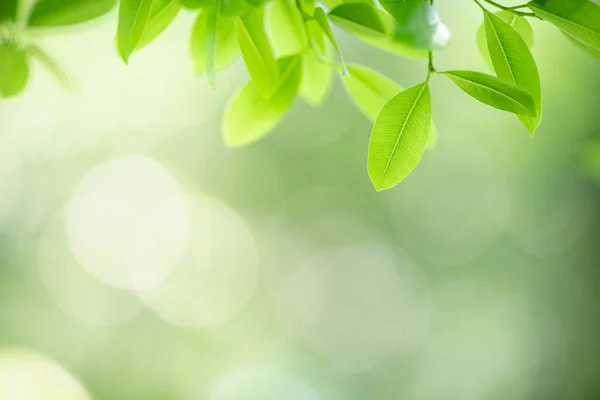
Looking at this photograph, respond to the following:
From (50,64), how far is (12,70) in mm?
20

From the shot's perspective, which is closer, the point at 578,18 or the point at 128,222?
the point at 578,18

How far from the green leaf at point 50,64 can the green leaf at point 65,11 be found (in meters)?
0.02

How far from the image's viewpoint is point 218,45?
1.16 ft

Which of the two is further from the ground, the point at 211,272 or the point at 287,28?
the point at 211,272

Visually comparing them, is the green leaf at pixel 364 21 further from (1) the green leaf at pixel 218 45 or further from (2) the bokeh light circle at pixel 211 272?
(2) the bokeh light circle at pixel 211 272

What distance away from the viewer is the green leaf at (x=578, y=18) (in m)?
0.27

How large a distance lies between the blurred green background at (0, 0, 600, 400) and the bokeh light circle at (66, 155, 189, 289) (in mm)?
11

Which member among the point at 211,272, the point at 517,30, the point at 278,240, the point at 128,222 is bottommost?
the point at 517,30

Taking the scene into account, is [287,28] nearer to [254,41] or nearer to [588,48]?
[254,41]

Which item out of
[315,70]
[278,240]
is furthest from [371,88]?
[278,240]

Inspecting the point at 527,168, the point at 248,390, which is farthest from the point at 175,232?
the point at 527,168

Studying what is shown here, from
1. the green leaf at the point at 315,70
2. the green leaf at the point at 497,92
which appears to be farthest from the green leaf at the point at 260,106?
the green leaf at the point at 497,92

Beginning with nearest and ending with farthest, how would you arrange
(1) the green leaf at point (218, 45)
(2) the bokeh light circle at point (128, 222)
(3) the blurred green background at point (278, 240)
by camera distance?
(1) the green leaf at point (218, 45), (3) the blurred green background at point (278, 240), (2) the bokeh light circle at point (128, 222)

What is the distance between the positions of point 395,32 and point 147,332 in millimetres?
3933
